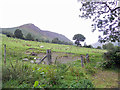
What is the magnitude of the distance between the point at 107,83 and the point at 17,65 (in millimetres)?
3288

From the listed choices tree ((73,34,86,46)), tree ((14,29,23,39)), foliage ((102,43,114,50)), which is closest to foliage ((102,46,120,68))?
foliage ((102,43,114,50))

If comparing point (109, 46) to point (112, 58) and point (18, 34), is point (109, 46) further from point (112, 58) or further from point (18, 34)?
point (18, 34)

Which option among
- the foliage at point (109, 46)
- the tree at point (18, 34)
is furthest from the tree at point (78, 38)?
the tree at point (18, 34)

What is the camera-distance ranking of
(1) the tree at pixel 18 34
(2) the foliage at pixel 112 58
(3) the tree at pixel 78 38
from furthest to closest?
1. (1) the tree at pixel 18 34
2. (2) the foliage at pixel 112 58
3. (3) the tree at pixel 78 38

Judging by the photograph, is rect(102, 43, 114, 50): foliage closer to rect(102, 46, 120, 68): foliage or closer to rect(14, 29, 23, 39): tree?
rect(102, 46, 120, 68): foliage

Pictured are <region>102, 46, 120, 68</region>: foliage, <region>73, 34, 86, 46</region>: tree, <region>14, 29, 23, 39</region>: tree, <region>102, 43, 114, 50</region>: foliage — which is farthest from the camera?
<region>14, 29, 23, 39</region>: tree

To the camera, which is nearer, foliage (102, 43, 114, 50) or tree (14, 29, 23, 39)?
foliage (102, 43, 114, 50)

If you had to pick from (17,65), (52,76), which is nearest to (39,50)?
(17,65)

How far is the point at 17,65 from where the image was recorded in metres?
3.29

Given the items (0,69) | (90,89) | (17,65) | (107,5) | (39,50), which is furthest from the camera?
(39,50)

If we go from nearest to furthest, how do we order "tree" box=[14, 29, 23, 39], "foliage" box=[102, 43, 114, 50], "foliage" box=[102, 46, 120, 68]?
1. "foliage" box=[102, 46, 120, 68]
2. "foliage" box=[102, 43, 114, 50]
3. "tree" box=[14, 29, 23, 39]

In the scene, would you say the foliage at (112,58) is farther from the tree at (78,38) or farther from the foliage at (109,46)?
the tree at (78,38)

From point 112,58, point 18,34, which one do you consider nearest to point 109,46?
point 112,58

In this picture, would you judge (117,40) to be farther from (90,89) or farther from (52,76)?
(52,76)
